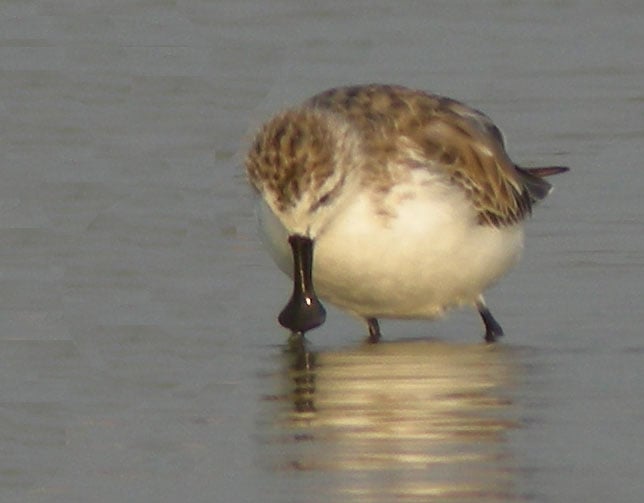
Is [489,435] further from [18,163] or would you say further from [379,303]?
[18,163]

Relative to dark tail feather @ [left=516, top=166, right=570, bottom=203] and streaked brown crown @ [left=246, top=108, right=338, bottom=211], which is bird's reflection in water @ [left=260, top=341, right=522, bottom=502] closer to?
streaked brown crown @ [left=246, top=108, right=338, bottom=211]

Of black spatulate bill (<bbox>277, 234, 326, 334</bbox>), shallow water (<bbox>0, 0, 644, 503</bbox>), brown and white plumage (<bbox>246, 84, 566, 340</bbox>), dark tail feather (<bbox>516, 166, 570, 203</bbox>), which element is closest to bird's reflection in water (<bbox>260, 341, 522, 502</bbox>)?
shallow water (<bbox>0, 0, 644, 503</bbox>)

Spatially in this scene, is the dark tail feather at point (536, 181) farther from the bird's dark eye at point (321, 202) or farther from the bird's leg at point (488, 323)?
the bird's dark eye at point (321, 202)

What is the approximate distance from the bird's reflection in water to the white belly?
26 cm

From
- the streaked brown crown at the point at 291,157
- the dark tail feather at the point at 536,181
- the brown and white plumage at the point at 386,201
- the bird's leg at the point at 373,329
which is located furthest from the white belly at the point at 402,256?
the dark tail feather at the point at 536,181

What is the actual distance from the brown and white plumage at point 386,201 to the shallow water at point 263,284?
328 millimetres

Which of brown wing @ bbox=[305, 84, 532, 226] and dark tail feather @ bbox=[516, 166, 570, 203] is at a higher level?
brown wing @ bbox=[305, 84, 532, 226]

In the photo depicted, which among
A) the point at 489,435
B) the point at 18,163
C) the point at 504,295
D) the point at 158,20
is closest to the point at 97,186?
the point at 18,163

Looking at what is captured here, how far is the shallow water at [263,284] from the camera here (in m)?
9.63

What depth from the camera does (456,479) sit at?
928 cm

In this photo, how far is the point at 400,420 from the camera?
10398 millimetres

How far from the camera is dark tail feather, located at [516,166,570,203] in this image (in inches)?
528

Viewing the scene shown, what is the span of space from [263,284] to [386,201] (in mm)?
1774

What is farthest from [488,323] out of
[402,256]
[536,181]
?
[536,181]
